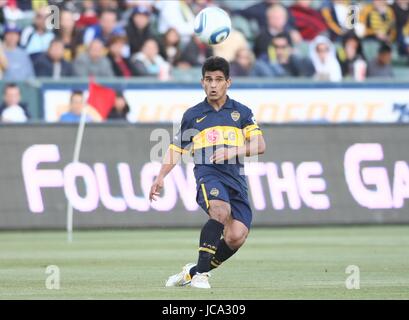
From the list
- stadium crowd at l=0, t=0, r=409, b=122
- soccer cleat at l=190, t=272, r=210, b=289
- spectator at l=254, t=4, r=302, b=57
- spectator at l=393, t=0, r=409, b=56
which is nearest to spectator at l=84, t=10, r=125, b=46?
stadium crowd at l=0, t=0, r=409, b=122

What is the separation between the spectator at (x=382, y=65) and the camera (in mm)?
27938

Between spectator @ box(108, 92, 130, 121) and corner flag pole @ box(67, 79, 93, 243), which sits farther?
spectator @ box(108, 92, 130, 121)

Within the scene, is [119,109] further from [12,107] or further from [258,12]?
[258,12]

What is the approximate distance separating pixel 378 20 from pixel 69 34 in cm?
780

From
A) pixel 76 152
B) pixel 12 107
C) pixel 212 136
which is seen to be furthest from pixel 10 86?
pixel 212 136

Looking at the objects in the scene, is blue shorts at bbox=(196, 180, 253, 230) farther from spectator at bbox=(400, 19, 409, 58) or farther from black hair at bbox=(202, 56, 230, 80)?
spectator at bbox=(400, 19, 409, 58)

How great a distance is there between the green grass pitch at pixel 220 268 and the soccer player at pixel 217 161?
384 mm

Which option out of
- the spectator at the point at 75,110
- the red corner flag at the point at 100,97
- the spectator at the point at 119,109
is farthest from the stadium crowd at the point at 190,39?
the red corner flag at the point at 100,97

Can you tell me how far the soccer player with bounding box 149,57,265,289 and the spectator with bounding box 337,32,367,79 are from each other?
16.1 m

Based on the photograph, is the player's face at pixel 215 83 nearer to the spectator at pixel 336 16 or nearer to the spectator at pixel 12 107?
the spectator at pixel 12 107

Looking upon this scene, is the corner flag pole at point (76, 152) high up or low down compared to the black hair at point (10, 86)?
down

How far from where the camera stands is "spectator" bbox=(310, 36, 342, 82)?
27.5 metres

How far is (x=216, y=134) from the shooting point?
12195 millimetres

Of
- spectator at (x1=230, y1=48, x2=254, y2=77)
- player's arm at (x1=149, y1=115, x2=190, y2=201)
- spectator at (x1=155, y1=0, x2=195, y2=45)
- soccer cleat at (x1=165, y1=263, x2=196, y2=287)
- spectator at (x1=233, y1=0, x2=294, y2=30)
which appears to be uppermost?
spectator at (x1=233, y1=0, x2=294, y2=30)
